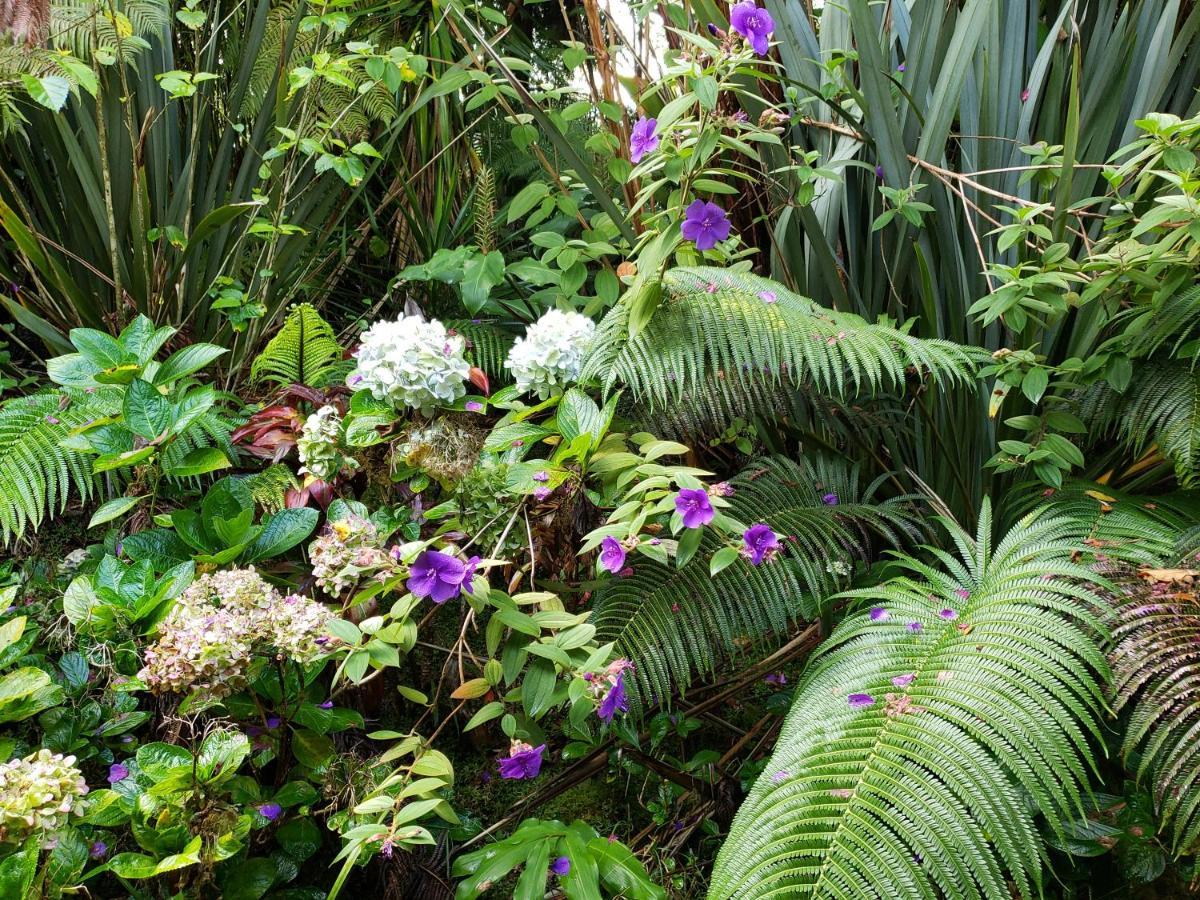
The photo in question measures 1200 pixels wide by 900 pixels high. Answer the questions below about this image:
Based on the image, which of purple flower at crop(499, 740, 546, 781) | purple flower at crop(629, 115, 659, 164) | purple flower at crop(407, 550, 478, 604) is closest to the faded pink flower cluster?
purple flower at crop(407, 550, 478, 604)

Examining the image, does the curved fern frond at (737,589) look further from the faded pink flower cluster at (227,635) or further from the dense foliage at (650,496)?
the faded pink flower cluster at (227,635)

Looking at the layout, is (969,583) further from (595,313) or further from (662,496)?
(595,313)

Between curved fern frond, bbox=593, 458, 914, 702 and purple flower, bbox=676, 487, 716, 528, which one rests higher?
purple flower, bbox=676, 487, 716, 528

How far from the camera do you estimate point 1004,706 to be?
→ 100cm

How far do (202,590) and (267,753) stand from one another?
0.84 feet

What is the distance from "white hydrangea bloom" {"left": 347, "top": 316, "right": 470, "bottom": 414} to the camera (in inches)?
60.1

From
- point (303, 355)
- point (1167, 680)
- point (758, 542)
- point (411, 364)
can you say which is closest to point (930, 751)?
point (1167, 680)

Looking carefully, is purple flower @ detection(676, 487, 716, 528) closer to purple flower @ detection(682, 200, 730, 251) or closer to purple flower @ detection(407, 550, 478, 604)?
purple flower @ detection(407, 550, 478, 604)

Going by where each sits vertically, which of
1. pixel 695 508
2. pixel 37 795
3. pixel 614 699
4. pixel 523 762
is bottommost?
pixel 523 762

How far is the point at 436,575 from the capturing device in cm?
126

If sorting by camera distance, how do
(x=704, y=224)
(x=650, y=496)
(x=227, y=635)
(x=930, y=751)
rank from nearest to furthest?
(x=930, y=751), (x=227, y=635), (x=650, y=496), (x=704, y=224)

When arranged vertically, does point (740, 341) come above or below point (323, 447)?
above

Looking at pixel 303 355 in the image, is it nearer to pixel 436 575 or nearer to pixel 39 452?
pixel 39 452

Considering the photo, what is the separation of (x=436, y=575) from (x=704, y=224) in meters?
0.68
